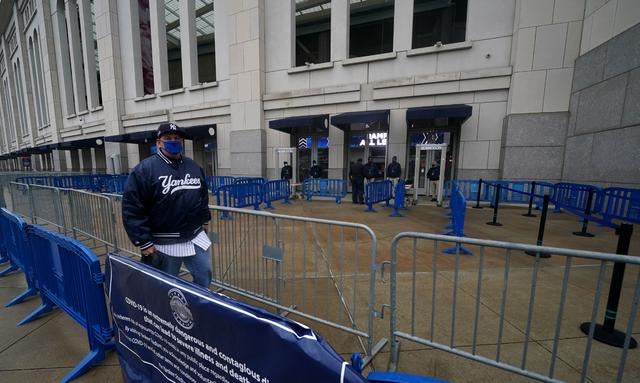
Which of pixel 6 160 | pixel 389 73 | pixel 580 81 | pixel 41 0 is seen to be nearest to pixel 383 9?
pixel 389 73

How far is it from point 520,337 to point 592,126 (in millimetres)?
10009

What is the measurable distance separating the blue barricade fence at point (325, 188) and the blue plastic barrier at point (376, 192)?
2145mm

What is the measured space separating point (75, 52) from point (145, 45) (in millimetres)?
9784

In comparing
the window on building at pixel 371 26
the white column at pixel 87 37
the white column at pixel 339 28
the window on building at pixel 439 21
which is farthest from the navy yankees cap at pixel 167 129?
the white column at pixel 87 37

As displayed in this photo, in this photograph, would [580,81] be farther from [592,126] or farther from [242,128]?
[242,128]

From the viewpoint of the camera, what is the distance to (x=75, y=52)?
22.3 m

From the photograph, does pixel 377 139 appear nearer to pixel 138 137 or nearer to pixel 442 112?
pixel 442 112

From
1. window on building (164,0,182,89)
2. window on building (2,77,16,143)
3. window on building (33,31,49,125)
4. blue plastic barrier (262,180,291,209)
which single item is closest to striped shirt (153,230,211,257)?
blue plastic barrier (262,180,291,209)

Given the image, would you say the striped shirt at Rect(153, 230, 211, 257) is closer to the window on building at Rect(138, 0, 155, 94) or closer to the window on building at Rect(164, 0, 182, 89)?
the window on building at Rect(138, 0, 155, 94)

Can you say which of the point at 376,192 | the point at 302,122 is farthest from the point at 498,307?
the point at 302,122

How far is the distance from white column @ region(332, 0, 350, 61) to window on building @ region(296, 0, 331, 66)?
638 centimetres

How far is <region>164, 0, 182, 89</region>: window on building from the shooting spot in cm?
2136

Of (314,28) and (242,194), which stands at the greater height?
(314,28)

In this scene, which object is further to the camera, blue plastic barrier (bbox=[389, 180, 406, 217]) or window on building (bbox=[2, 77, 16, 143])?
window on building (bbox=[2, 77, 16, 143])
